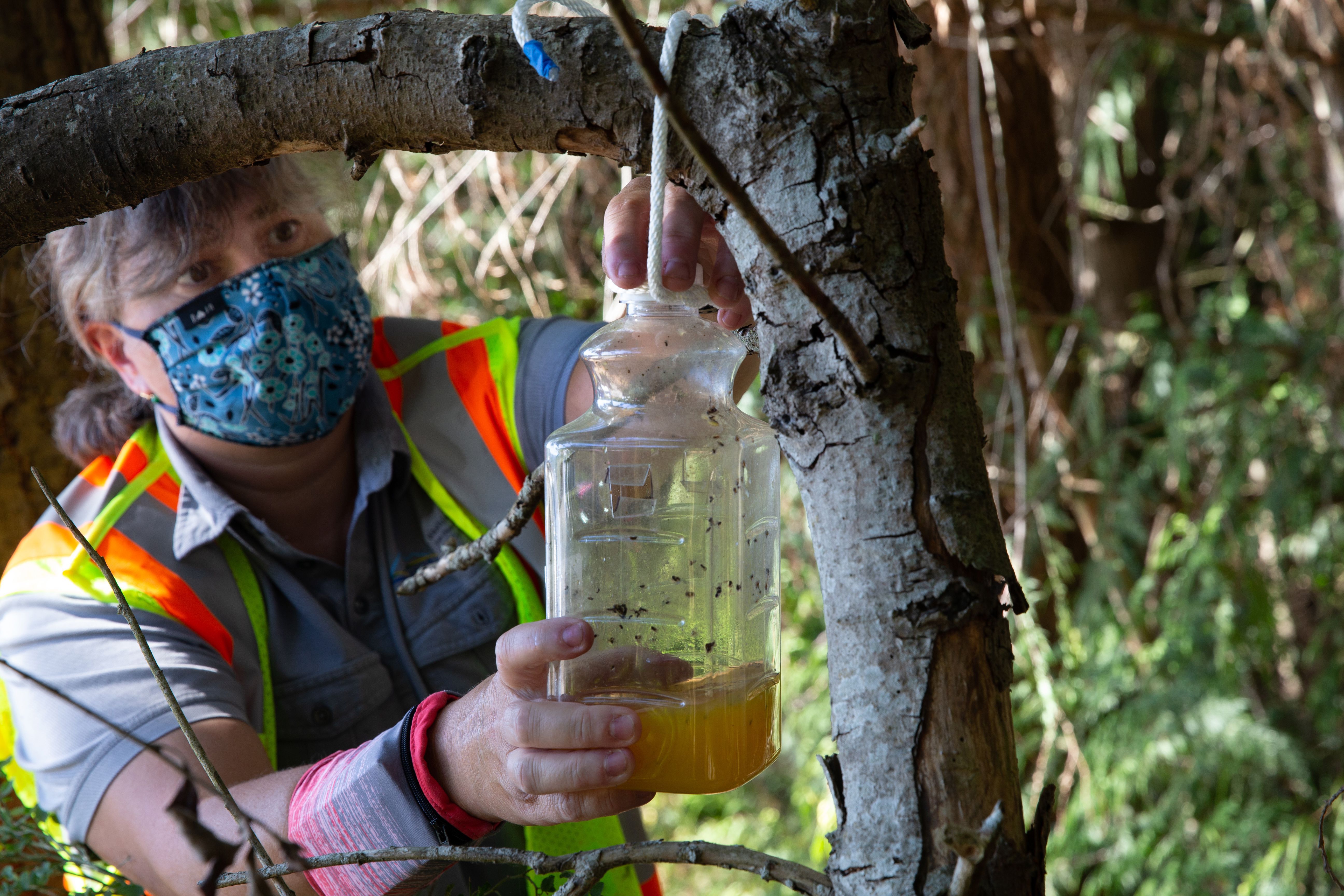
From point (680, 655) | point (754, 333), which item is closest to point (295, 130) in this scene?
point (754, 333)

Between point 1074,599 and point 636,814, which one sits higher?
point 1074,599

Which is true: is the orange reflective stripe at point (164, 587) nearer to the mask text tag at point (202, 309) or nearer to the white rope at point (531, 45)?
the mask text tag at point (202, 309)

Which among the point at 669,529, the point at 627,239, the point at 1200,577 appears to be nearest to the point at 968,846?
the point at 669,529

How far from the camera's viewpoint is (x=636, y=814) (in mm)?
1802

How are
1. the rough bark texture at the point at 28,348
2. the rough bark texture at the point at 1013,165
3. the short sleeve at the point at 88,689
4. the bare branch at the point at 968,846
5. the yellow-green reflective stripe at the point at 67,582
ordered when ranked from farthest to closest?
the rough bark texture at the point at 1013,165 < the rough bark texture at the point at 28,348 < the yellow-green reflective stripe at the point at 67,582 < the short sleeve at the point at 88,689 < the bare branch at the point at 968,846

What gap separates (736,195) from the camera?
55cm

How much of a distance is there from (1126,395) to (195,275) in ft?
9.62

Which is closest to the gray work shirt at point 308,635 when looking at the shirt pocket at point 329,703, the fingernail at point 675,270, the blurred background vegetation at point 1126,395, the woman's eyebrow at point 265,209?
the shirt pocket at point 329,703

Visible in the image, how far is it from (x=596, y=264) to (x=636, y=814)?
1821 millimetres

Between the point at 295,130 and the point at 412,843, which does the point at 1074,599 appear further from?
the point at 295,130

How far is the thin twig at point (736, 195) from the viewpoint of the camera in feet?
1.62

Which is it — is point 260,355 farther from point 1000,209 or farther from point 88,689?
point 1000,209

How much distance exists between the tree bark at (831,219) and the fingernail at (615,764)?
0.17 metres

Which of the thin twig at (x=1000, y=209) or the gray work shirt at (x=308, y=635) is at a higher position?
the thin twig at (x=1000, y=209)
